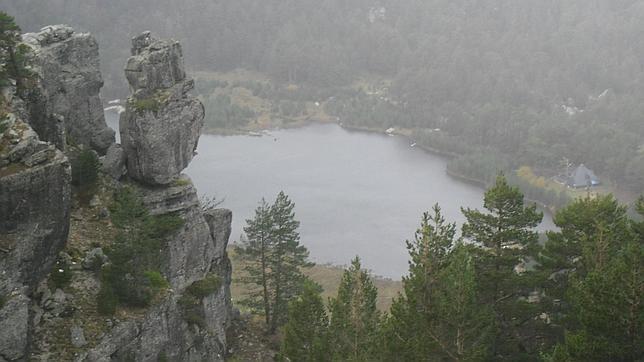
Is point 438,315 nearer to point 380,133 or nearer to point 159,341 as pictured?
point 159,341

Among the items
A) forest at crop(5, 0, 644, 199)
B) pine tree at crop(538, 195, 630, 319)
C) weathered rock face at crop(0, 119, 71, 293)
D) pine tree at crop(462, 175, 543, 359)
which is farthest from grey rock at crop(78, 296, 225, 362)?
forest at crop(5, 0, 644, 199)

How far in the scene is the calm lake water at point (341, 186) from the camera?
80.1 metres

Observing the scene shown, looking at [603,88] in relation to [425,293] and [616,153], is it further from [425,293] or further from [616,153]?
[425,293]

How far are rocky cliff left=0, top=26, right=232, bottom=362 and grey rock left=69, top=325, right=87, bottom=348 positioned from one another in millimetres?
34

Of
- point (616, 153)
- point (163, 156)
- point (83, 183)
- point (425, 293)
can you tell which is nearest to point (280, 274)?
point (163, 156)

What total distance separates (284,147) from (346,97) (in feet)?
145

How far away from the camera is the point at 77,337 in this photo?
23719 millimetres

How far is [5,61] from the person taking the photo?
27016 mm

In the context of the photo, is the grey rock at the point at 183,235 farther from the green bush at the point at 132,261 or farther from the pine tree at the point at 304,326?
the pine tree at the point at 304,326

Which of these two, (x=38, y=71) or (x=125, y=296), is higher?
(x=38, y=71)

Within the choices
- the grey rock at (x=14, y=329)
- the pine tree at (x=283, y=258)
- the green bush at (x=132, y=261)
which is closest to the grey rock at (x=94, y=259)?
the green bush at (x=132, y=261)

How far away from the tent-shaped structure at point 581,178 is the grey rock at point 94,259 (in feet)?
285

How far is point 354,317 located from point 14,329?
A: 34.9ft

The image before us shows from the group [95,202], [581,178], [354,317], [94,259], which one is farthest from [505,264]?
[581,178]
